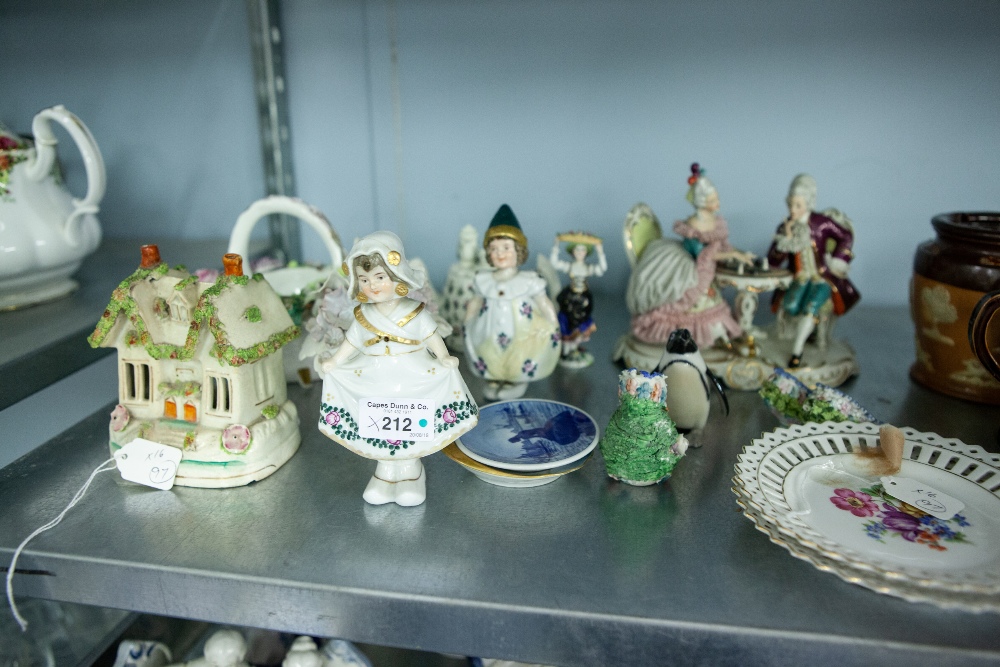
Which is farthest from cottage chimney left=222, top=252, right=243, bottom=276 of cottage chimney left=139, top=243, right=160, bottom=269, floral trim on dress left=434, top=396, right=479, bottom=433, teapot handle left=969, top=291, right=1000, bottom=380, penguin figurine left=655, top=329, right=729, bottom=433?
teapot handle left=969, top=291, right=1000, bottom=380

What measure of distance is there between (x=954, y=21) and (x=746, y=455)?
105 centimetres

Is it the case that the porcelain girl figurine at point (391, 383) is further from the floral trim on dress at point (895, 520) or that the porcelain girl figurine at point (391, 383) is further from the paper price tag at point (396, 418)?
the floral trim on dress at point (895, 520)

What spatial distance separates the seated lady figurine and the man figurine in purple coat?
8 centimetres

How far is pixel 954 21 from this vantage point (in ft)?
4.55

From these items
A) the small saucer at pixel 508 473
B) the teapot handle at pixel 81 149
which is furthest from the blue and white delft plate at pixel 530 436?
the teapot handle at pixel 81 149

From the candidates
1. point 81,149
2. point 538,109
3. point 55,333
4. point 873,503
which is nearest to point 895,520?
point 873,503

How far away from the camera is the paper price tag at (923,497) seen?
0.85 meters

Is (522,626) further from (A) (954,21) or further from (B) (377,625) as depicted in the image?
(A) (954,21)

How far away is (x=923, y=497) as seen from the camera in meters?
0.88

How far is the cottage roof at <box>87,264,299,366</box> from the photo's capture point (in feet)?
3.15

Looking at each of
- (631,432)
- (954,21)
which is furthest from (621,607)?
(954,21)

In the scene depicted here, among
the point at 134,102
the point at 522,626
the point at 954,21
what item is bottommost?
the point at 522,626

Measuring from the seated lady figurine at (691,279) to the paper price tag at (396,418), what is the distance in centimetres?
55

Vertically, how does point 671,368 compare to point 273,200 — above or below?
below
